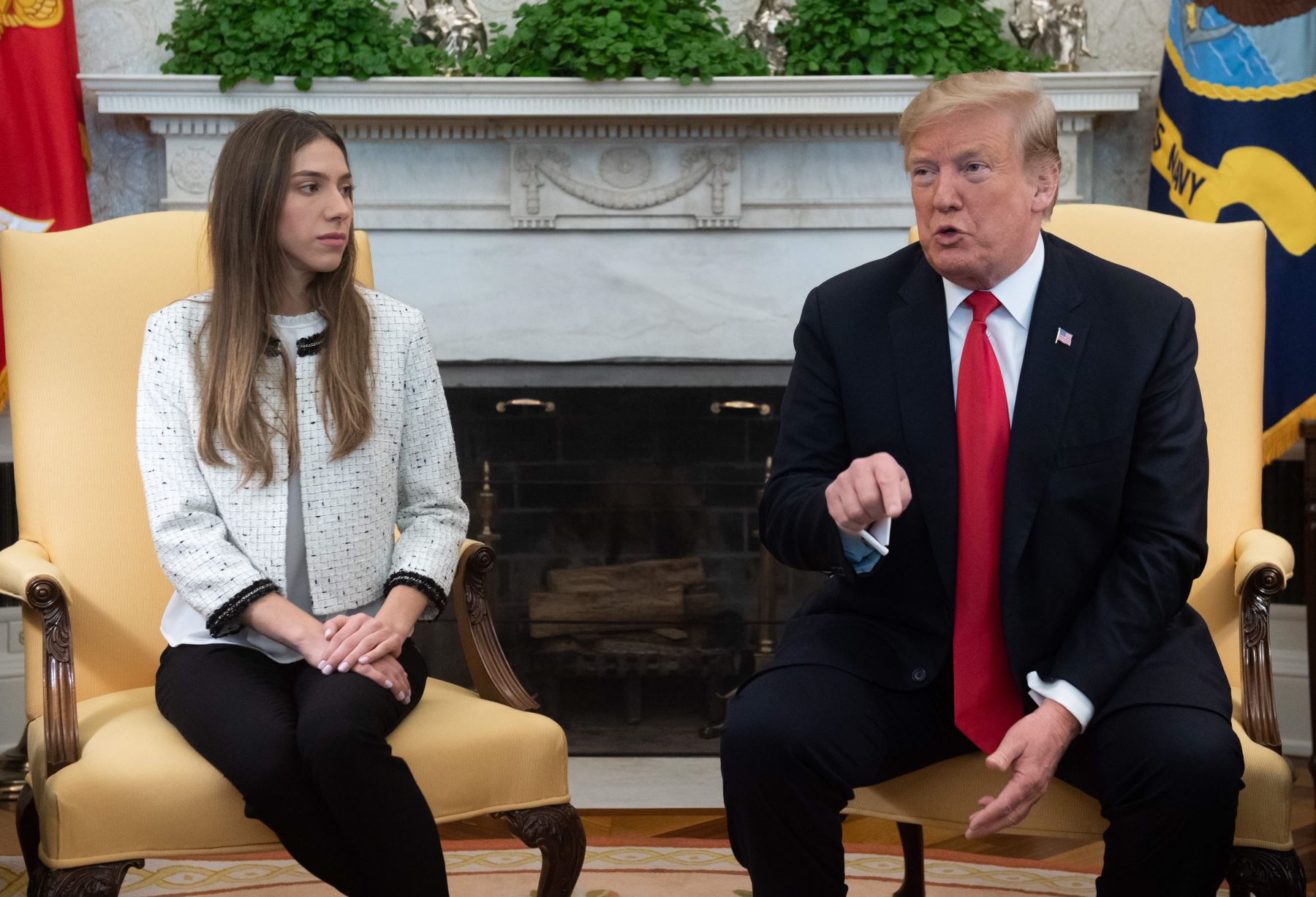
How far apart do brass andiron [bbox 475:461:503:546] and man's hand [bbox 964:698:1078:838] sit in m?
1.96

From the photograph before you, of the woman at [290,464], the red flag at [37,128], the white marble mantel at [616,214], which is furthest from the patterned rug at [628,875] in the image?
the white marble mantel at [616,214]

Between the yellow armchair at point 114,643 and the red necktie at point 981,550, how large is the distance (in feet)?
1.77

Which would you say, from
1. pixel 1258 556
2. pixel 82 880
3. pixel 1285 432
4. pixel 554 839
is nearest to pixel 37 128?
pixel 82 880

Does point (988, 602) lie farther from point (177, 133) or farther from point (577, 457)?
point (177, 133)

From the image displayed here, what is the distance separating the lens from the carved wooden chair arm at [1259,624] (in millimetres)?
1644

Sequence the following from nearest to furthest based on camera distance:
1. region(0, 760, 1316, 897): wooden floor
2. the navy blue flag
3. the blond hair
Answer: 1. the blond hair
2. region(0, 760, 1316, 897): wooden floor
3. the navy blue flag

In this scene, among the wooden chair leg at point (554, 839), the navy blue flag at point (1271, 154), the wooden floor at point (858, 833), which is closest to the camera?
the wooden chair leg at point (554, 839)

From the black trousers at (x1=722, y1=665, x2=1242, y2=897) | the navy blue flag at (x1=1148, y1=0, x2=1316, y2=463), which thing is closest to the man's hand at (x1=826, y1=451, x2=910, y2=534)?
the black trousers at (x1=722, y1=665, x2=1242, y2=897)

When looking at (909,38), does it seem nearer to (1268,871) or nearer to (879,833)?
(879,833)

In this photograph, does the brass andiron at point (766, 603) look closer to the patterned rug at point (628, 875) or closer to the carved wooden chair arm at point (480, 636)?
the patterned rug at point (628, 875)

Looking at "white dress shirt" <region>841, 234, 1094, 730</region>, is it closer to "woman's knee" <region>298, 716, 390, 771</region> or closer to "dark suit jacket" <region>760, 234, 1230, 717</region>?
"dark suit jacket" <region>760, 234, 1230, 717</region>

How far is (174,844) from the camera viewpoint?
5.11 ft

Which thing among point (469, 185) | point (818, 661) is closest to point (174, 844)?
point (818, 661)

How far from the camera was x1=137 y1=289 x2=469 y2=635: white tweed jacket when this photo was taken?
1.73 m
